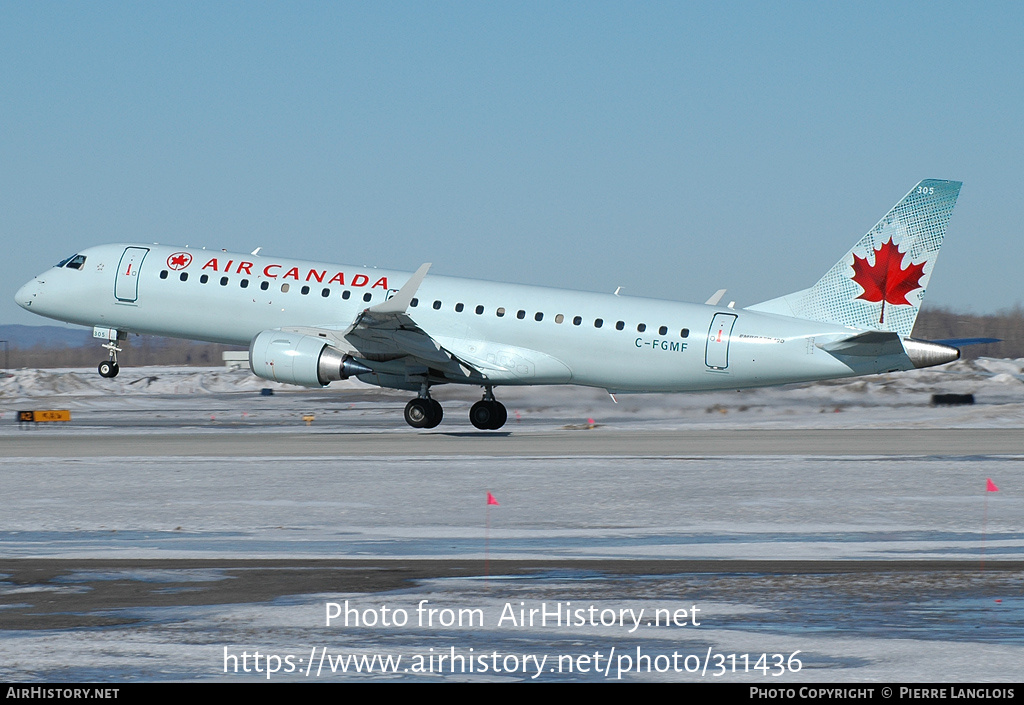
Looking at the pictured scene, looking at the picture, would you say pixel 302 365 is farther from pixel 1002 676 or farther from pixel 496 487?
pixel 1002 676

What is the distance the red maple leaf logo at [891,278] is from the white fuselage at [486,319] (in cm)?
123

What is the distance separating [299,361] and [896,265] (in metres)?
16.2

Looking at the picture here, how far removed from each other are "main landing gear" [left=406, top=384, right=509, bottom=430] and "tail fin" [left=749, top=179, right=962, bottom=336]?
9749mm

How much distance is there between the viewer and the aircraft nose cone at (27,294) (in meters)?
36.6

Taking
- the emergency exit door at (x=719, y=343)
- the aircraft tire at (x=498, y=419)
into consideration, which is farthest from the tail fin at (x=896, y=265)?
the aircraft tire at (x=498, y=419)

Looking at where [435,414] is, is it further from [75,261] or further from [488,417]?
[75,261]

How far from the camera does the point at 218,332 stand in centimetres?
3434

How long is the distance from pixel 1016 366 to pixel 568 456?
→ 58.4 metres

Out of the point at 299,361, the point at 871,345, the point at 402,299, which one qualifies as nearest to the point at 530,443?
the point at 402,299

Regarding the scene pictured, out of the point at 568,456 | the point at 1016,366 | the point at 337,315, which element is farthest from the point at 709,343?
the point at 1016,366

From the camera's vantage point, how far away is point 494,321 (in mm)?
33156

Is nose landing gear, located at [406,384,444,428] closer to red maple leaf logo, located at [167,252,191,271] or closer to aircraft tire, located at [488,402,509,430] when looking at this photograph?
aircraft tire, located at [488,402,509,430]

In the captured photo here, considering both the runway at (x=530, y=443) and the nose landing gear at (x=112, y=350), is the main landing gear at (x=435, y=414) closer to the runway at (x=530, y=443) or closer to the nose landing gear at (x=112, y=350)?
the runway at (x=530, y=443)

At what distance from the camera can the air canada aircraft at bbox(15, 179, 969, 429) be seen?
3056cm
